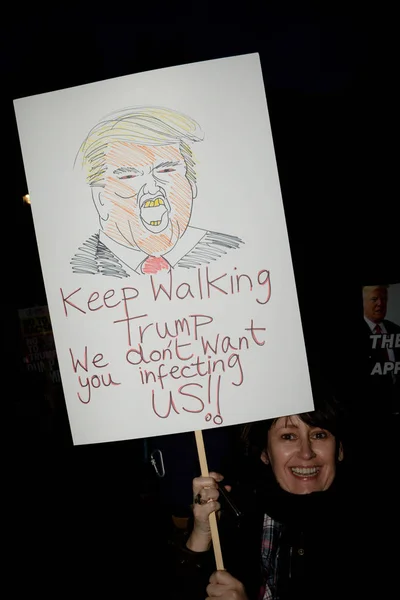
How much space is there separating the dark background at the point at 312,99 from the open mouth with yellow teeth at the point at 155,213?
2.75 ft

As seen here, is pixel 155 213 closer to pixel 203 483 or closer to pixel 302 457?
pixel 203 483

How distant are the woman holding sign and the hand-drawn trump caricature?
1.65 feet

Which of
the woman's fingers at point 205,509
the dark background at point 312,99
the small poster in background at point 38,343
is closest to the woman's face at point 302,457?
the dark background at point 312,99

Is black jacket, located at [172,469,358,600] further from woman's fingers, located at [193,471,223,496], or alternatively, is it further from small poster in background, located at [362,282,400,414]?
small poster in background, located at [362,282,400,414]

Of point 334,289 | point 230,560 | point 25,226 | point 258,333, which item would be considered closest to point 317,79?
point 334,289

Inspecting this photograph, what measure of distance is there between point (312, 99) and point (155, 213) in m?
1.62

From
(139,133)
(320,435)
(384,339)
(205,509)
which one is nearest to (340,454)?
(320,435)

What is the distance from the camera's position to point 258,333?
86 centimetres

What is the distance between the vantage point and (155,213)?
2.83ft

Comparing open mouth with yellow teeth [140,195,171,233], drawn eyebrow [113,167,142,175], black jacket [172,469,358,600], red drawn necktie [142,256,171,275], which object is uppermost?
drawn eyebrow [113,167,142,175]

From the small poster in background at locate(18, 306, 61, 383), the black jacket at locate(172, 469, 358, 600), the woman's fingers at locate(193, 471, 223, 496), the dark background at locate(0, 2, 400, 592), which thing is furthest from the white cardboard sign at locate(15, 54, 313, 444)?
the small poster in background at locate(18, 306, 61, 383)

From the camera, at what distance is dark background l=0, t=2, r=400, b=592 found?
1.80 m

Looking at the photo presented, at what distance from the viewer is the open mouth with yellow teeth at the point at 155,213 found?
2.82 feet

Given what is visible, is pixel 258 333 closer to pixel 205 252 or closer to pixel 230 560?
pixel 205 252
